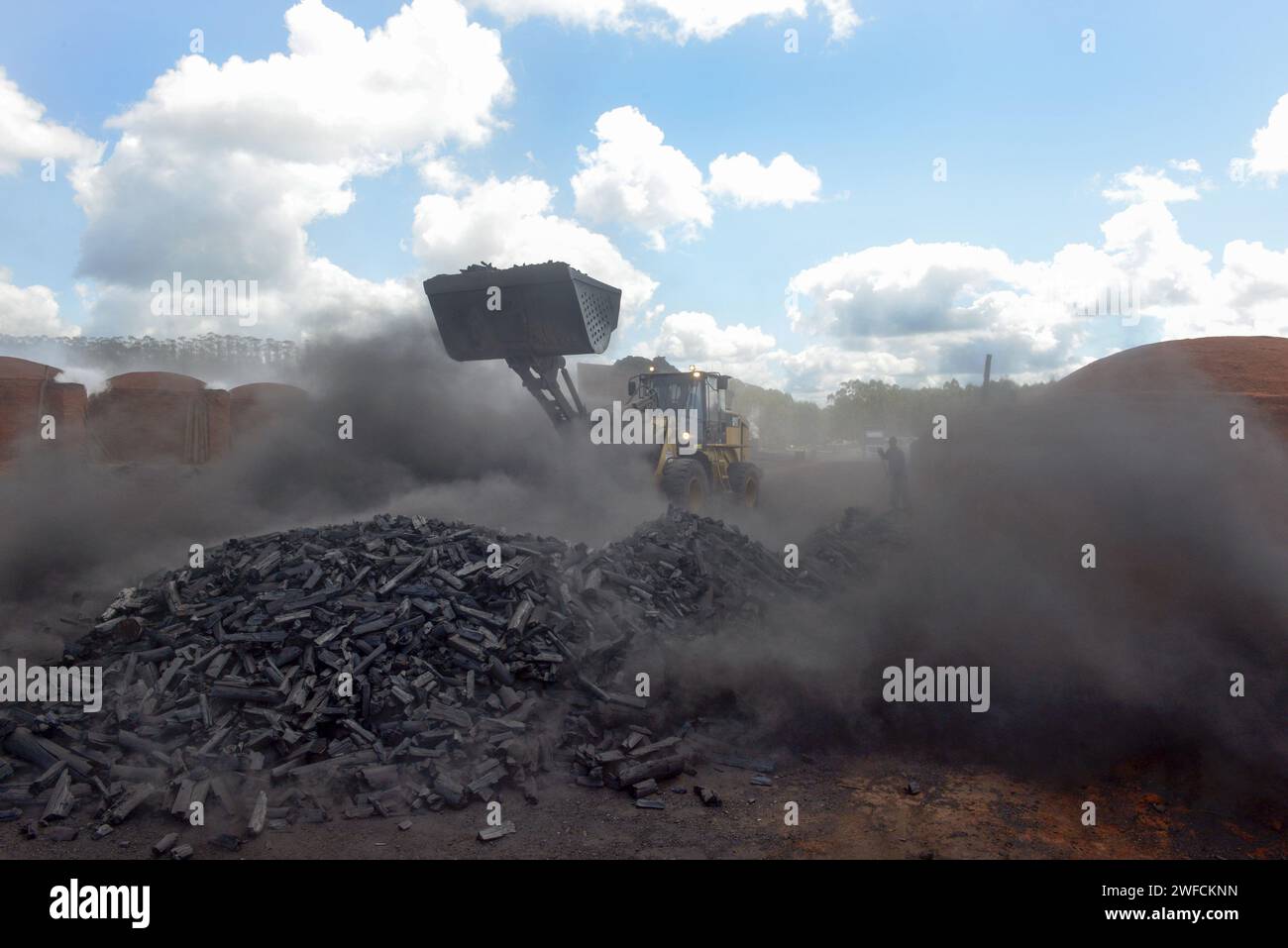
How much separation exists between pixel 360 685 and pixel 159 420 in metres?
18.0

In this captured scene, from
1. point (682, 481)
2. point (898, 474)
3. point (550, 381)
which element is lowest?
point (682, 481)

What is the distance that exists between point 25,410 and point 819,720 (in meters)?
20.9

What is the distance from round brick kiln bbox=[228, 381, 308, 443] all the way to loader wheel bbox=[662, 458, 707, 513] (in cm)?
1301

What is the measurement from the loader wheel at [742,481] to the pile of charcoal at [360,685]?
690 centimetres

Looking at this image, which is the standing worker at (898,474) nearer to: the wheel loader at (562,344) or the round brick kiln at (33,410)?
the wheel loader at (562,344)

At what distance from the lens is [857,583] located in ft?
38.2

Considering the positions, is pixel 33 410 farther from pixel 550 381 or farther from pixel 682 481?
pixel 682 481

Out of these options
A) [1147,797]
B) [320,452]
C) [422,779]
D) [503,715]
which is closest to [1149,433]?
[1147,797]

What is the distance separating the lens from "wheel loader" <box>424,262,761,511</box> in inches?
469

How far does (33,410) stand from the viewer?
1859 cm

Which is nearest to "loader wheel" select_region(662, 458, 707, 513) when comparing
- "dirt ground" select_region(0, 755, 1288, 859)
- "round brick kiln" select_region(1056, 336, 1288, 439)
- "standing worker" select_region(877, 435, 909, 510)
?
"standing worker" select_region(877, 435, 909, 510)

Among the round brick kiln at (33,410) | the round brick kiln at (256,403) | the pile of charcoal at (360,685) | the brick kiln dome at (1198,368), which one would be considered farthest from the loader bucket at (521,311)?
the round brick kiln at (33,410)

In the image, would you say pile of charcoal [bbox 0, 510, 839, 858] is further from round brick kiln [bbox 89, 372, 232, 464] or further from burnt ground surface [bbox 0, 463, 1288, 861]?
round brick kiln [bbox 89, 372, 232, 464]

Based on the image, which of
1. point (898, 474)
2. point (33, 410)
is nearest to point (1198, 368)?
point (898, 474)
